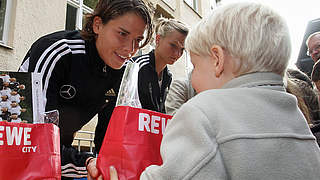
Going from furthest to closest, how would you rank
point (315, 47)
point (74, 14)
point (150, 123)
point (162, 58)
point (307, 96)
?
point (74, 14), point (315, 47), point (162, 58), point (307, 96), point (150, 123)

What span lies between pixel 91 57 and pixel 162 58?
930 millimetres

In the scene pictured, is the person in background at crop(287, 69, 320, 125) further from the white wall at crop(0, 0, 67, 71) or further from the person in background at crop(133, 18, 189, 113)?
the white wall at crop(0, 0, 67, 71)

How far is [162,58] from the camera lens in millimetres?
2551

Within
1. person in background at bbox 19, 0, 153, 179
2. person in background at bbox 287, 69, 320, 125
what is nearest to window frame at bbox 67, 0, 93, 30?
person in background at bbox 19, 0, 153, 179

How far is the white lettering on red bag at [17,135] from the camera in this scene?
1003 millimetres

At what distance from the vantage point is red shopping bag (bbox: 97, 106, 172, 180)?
0.97 meters

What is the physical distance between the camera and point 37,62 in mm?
1455

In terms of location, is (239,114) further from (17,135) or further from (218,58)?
(17,135)

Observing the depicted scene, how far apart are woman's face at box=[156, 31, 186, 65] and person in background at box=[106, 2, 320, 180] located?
153 cm

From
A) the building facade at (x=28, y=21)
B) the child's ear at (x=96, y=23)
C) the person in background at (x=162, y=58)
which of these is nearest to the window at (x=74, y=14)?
the building facade at (x=28, y=21)

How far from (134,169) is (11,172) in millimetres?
419

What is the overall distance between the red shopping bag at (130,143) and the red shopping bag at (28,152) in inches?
7.2

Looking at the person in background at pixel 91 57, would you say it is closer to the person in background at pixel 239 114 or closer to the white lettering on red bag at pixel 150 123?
the white lettering on red bag at pixel 150 123

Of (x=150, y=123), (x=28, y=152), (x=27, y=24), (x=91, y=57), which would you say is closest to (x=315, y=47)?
(x=91, y=57)
